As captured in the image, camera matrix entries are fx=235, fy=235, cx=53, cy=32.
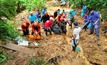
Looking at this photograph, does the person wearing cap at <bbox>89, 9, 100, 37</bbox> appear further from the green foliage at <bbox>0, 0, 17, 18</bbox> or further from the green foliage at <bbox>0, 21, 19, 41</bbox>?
the green foliage at <bbox>0, 0, 17, 18</bbox>

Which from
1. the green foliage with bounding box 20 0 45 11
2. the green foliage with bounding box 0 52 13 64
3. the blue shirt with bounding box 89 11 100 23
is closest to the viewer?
the green foliage with bounding box 0 52 13 64

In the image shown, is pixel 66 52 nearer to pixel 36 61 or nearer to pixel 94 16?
pixel 36 61

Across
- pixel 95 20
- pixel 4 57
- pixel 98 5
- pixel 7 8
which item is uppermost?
pixel 7 8

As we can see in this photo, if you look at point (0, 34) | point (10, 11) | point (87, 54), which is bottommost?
point (87, 54)

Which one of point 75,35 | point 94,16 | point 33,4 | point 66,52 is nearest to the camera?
point 75,35

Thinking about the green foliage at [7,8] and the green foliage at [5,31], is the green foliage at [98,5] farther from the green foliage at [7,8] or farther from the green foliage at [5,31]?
the green foliage at [7,8]

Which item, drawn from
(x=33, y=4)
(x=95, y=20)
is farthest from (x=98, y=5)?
(x=33, y=4)

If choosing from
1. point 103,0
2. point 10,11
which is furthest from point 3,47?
point 103,0

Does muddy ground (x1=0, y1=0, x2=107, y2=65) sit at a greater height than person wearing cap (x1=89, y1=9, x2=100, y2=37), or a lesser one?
lesser

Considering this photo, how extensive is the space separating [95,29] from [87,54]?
224 cm

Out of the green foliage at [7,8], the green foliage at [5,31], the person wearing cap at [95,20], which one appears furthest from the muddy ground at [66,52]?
the green foliage at [7,8]

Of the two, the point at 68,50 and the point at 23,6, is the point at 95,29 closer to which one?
the point at 68,50

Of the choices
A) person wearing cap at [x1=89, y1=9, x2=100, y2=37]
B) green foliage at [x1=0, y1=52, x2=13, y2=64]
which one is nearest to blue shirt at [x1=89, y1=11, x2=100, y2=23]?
person wearing cap at [x1=89, y1=9, x2=100, y2=37]

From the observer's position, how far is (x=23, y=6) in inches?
806
